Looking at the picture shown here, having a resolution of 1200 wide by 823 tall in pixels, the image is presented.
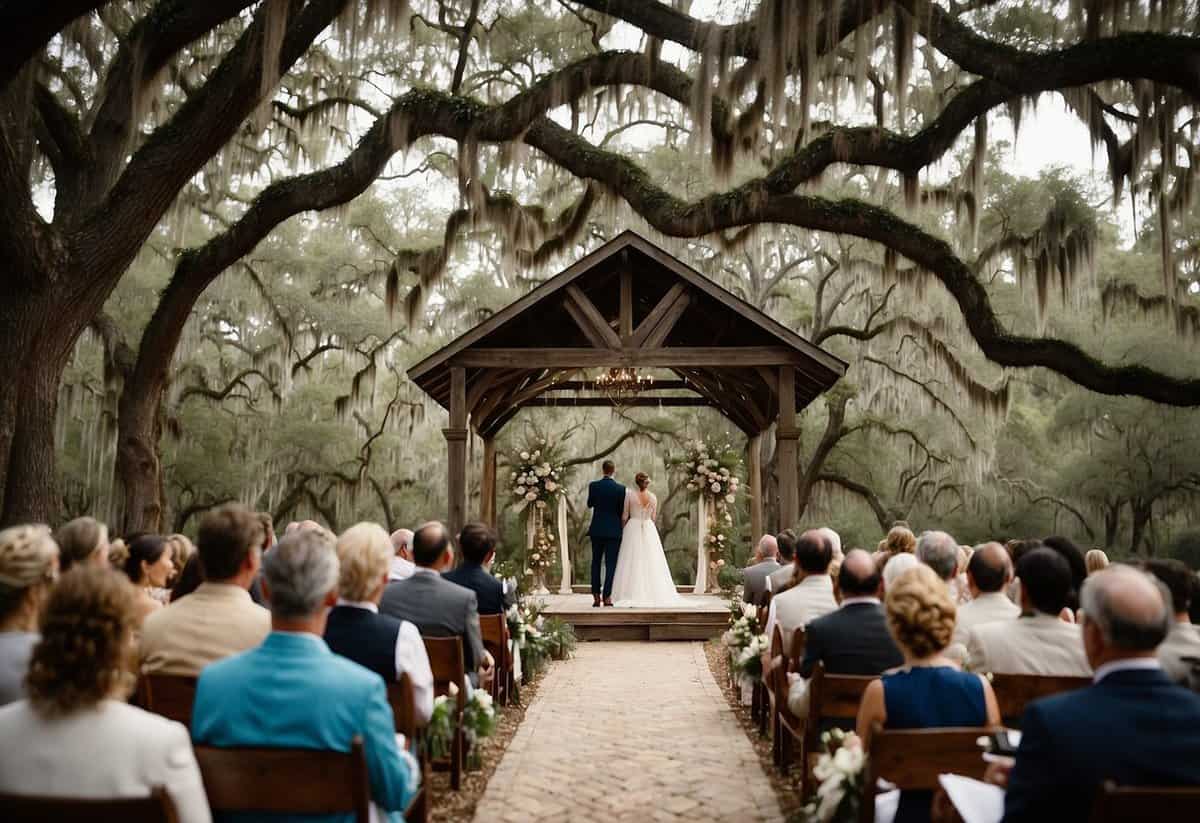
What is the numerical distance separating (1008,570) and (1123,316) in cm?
1966

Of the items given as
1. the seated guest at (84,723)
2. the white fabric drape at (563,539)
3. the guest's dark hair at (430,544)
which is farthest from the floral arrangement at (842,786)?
the white fabric drape at (563,539)

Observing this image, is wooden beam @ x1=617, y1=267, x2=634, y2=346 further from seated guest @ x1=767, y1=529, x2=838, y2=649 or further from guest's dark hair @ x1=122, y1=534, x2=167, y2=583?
guest's dark hair @ x1=122, y1=534, x2=167, y2=583

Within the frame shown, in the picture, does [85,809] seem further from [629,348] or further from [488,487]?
[488,487]

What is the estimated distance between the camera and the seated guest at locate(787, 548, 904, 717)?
4.81 m

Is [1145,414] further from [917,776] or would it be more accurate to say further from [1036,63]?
[917,776]

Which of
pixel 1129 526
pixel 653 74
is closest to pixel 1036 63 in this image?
pixel 653 74

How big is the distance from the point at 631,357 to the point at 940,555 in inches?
283

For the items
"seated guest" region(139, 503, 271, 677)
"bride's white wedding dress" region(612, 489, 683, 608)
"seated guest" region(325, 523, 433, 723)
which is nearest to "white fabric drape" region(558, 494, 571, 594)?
"bride's white wedding dress" region(612, 489, 683, 608)

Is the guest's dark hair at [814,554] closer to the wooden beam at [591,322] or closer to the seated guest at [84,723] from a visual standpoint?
the seated guest at [84,723]

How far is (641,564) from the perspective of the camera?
47.9ft

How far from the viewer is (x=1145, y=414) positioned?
Answer: 72.6 feet

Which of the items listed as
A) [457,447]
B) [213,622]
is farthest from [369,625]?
[457,447]

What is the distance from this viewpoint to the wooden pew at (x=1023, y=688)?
163 inches

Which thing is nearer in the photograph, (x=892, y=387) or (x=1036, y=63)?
(x=1036, y=63)
